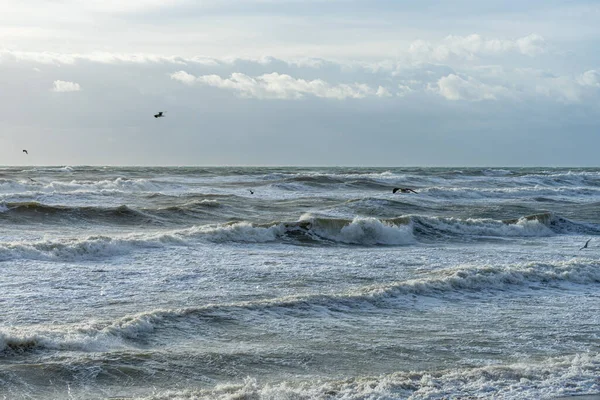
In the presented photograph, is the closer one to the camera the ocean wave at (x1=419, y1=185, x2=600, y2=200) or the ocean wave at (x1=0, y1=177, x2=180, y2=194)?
the ocean wave at (x1=0, y1=177, x2=180, y2=194)

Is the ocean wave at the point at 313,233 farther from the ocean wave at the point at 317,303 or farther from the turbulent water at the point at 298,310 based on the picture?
the ocean wave at the point at 317,303

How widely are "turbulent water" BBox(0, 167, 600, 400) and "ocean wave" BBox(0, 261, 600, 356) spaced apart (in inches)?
1.3

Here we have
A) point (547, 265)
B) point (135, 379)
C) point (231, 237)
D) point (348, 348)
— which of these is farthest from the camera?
point (231, 237)

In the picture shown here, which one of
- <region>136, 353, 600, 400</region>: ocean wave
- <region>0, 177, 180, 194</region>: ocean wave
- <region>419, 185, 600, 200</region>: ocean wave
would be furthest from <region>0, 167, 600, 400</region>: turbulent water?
<region>419, 185, 600, 200</region>: ocean wave

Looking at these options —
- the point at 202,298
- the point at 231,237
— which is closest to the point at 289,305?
the point at 202,298

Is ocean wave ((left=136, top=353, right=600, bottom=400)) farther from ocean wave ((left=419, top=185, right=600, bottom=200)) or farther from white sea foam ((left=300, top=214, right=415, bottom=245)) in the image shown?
ocean wave ((left=419, top=185, right=600, bottom=200))

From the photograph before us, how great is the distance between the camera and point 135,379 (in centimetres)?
809

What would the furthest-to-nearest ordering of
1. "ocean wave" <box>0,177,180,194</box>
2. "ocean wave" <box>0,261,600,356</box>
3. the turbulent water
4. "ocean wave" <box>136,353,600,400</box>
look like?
"ocean wave" <box>0,177,180,194</box> → "ocean wave" <box>0,261,600,356</box> → the turbulent water → "ocean wave" <box>136,353,600,400</box>

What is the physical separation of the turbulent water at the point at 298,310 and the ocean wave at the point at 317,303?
0.03 meters

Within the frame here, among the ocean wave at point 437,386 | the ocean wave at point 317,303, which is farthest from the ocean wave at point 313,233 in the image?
the ocean wave at point 437,386

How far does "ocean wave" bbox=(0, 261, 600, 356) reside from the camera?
9.07m

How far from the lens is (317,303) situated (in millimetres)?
11805

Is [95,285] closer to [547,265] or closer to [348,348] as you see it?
[348,348]

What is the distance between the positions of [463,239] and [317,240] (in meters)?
4.73
